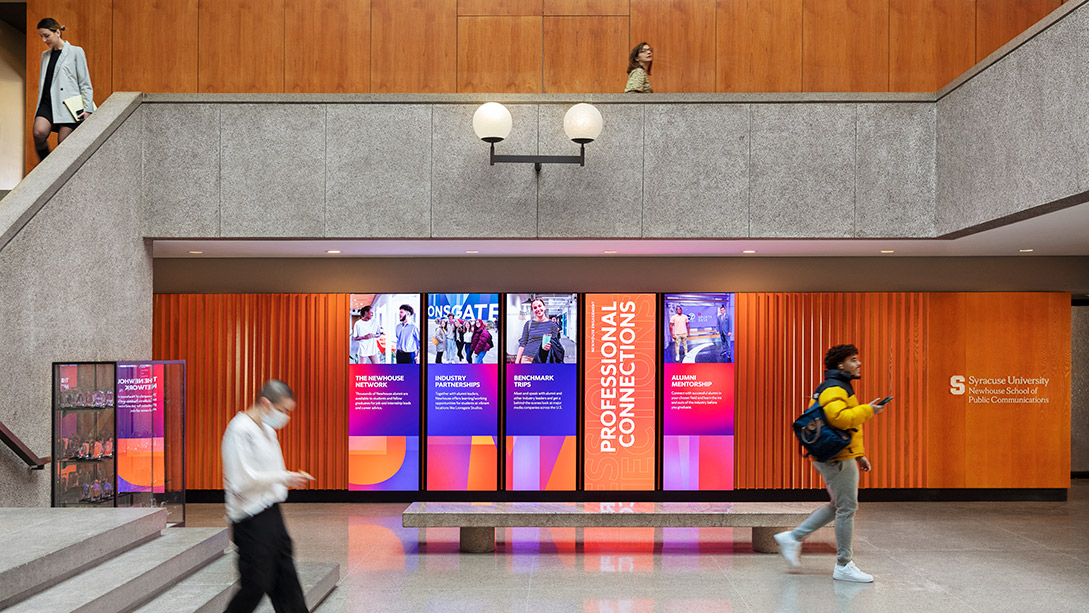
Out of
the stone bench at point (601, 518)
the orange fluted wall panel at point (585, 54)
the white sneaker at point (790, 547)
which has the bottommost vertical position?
the white sneaker at point (790, 547)

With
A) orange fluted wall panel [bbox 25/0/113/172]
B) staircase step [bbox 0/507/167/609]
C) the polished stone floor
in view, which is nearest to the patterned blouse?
the polished stone floor

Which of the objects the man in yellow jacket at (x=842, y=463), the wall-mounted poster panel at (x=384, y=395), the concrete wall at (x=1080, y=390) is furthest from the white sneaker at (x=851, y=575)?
the concrete wall at (x=1080, y=390)

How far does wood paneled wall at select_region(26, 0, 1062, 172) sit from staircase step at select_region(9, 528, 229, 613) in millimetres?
5284

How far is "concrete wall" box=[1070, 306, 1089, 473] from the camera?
11.8 m

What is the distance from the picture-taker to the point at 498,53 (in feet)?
31.1

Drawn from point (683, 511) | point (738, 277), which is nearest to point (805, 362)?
point (738, 277)

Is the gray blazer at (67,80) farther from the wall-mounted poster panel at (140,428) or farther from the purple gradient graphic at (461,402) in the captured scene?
the purple gradient graphic at (461,402)

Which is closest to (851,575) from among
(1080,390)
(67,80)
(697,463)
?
(697,463)

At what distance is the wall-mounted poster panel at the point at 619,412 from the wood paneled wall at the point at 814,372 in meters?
1.05

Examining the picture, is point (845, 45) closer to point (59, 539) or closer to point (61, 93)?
point (61, 93)

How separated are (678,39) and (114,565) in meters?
7.41

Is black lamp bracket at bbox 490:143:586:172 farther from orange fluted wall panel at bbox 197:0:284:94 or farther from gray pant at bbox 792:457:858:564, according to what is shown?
gray pant at bbox 792:457:858:564

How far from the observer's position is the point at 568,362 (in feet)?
31.5

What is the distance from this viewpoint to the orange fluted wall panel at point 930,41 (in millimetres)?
9172
